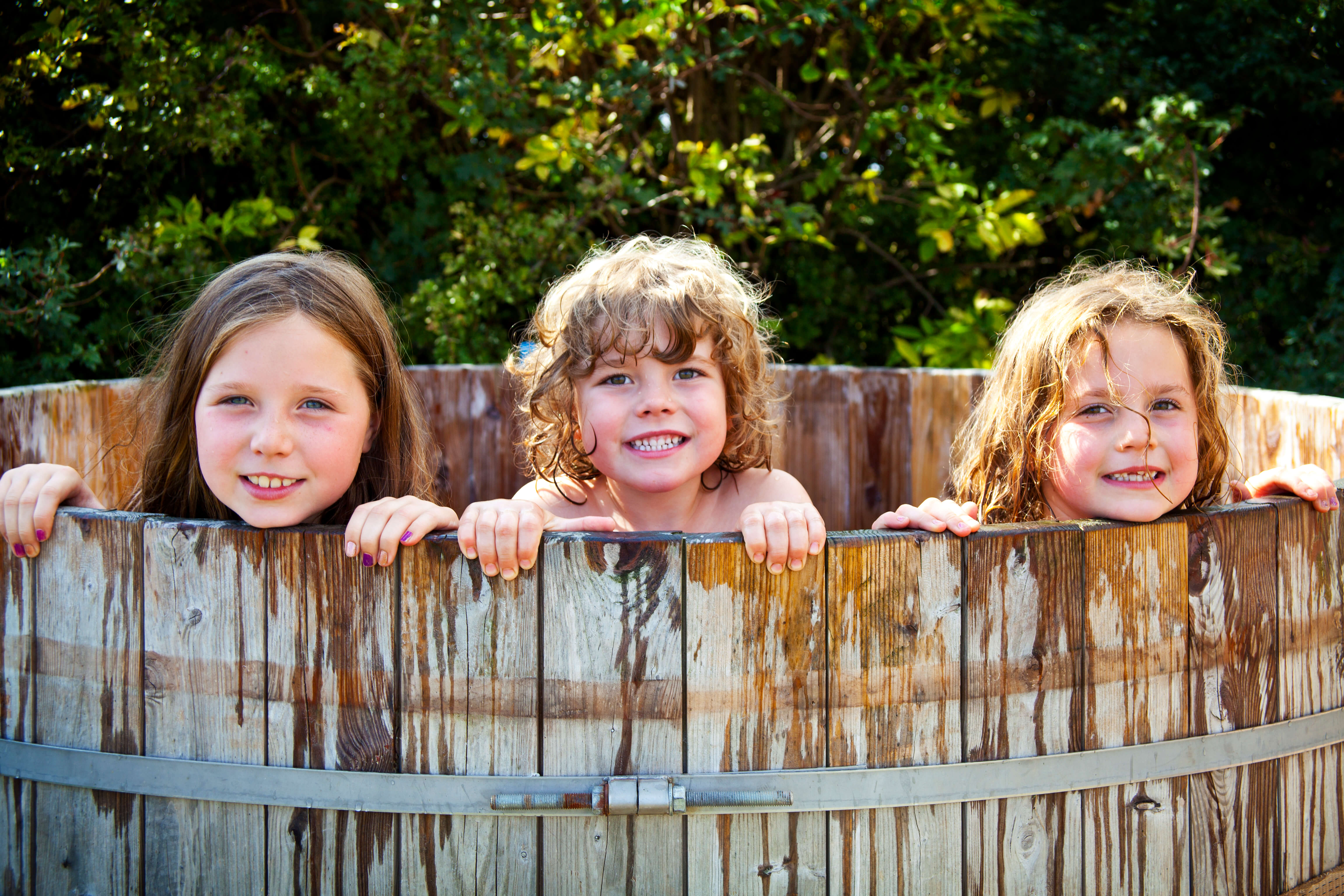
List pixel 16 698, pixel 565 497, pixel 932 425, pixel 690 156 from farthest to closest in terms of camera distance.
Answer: pixel 690 156 → pixel 932 425 → pixel 565 497 → pixel 16 698

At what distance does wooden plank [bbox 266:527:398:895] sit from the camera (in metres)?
1.52

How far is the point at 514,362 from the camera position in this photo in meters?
3.16

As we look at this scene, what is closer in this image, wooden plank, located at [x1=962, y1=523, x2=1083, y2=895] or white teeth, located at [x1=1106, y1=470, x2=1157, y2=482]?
wooden plank, located at [x1=962, y1=523, x2=1083, y2=895]

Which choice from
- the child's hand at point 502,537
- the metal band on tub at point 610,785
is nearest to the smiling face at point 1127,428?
the metal band on tub at point 610,785

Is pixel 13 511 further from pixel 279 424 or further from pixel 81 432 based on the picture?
pixel 81 432

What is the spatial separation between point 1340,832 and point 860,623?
1101mm

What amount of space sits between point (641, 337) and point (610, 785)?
1005 millimetres

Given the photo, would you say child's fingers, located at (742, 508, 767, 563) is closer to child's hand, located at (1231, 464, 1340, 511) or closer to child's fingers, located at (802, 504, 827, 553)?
child's fingers, located at (802, 504, 827, 553)

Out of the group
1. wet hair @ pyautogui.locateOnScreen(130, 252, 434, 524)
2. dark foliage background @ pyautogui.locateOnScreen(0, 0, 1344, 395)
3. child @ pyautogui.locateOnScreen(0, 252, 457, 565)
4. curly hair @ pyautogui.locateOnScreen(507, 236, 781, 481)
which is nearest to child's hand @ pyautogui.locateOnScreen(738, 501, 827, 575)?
child @ pyautogui.locateOnScreen(0, 252, 457, 565)

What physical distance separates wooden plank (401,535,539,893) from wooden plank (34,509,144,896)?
17.4 inches

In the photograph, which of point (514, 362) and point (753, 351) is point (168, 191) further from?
point (753, 351)

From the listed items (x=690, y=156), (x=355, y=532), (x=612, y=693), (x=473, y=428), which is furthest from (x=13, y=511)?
(x=690, y=156)

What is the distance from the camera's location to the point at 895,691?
154cm

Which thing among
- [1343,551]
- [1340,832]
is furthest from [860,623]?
[1340,832]
